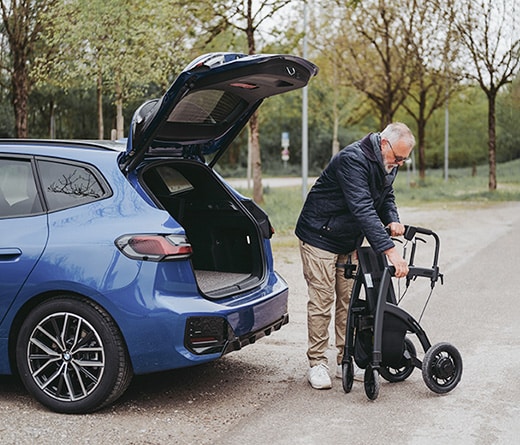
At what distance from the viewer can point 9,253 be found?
5.32 metres

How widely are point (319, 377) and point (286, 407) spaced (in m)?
0.50

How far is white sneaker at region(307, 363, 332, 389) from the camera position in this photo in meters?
5.86

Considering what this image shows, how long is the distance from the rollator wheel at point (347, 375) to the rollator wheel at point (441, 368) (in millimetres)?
451

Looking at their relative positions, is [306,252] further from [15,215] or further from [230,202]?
[15,215]

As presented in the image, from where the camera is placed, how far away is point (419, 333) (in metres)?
5.73

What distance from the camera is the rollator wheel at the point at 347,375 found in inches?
225

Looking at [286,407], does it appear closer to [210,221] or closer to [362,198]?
[362,198]

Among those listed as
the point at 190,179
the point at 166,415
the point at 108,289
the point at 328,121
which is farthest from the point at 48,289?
the point at 328,121

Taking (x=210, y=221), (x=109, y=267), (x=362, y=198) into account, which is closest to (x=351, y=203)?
(x=362, y=198)

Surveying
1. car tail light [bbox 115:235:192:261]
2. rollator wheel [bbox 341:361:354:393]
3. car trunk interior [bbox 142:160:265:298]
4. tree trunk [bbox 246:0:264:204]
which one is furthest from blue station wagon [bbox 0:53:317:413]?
tree trunk [bbox 246:0:264:204]

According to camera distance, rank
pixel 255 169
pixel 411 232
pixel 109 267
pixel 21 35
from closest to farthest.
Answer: pixel 109 267
pixel 411 232
pixel 21 35
pixel 255 169

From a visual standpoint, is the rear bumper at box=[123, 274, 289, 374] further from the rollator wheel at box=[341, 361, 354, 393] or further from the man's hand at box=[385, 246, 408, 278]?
the man's hand at box=[385, 246, 408, 278]

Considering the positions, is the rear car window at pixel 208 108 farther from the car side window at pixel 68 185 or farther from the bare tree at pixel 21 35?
the bare tree at pixel 21 35

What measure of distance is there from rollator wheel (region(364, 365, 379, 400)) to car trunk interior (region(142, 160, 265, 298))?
102 centimetres
